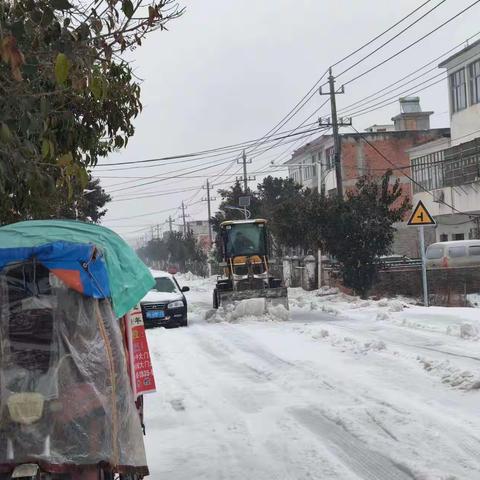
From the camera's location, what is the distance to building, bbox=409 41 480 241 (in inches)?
1351

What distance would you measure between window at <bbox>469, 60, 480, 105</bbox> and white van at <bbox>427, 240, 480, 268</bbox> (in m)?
7.33

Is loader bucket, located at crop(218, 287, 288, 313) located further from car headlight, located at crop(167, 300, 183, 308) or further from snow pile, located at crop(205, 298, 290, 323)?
car headlight, located at crop(167, 300, 183, 308)

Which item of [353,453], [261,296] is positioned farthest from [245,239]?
[353,453]

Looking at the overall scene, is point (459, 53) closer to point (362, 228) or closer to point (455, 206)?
point (455, 206)

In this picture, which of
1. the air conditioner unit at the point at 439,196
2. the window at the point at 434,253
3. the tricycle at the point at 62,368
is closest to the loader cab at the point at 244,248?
the window at the point at 434,253

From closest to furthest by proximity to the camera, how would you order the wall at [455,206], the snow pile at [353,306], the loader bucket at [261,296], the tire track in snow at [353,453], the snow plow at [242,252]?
1. the tire track in snow at [353,453]
2. the snow pile at [353,306]
3. the loader bucket at [261,296]
4. the snow plow at [242,252]
5. the wall at [455,206]

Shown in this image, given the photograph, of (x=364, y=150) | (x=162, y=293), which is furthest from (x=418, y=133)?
(x=162, y=293)

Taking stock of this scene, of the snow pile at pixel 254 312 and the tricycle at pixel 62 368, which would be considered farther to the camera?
the snow pile at pixel 254 312

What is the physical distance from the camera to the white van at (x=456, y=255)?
32.7 metres

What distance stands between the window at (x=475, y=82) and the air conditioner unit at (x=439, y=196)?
662cm

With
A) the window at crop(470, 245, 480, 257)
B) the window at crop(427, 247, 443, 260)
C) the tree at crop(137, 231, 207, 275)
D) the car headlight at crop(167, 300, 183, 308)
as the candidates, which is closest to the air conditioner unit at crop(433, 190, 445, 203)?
the window at crop(427, 247, 443, 260)

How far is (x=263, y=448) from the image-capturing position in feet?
20.5

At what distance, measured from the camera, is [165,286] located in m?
19.8

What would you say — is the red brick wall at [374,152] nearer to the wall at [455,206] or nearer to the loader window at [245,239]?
the wall at [455,206]
